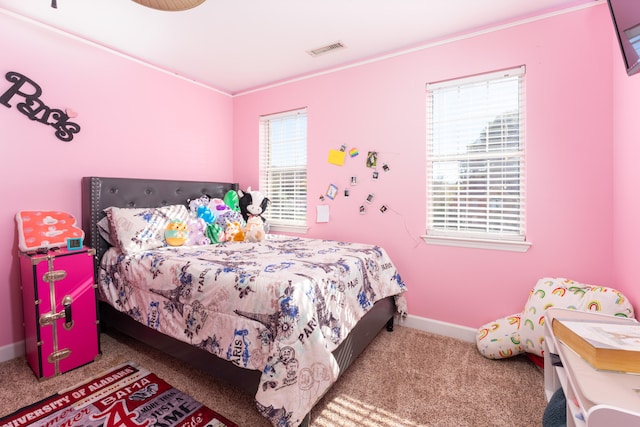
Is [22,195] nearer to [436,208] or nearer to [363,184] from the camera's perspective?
[363,184]

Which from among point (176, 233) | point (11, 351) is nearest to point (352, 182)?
point (176, 233)

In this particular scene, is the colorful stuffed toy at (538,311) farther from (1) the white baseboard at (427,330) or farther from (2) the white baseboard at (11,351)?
(2) the white baseboard at (11,351)

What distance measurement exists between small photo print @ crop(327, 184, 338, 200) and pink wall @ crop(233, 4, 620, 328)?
2.1 inches

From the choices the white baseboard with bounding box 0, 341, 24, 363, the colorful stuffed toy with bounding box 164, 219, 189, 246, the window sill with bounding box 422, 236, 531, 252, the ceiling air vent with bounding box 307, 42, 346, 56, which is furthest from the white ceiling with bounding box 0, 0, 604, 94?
the white baseboard with bounding box 0, 341, 24, 363

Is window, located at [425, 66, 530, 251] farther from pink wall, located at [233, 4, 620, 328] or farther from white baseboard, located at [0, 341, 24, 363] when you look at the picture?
white baseboard, located at [0, 341, 24, 363]

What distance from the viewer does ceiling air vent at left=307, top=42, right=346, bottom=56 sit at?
2.57 meters

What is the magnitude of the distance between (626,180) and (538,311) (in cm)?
90

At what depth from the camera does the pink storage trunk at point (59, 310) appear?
1874 mm

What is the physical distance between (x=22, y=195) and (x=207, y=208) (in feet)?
4.20

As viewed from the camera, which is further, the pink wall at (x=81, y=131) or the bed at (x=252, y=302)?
the pink wall at (x=81, y=131)

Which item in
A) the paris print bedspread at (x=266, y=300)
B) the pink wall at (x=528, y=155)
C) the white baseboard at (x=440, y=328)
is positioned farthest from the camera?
the white baseboard at (x=440, y=328)

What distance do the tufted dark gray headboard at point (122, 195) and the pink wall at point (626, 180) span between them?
3328 mm

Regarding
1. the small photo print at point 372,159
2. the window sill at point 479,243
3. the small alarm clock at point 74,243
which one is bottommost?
the window sill at point 479,243

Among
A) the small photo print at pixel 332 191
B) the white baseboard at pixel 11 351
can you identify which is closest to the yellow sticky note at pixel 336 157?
the small photo print at pixel 332 191
